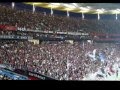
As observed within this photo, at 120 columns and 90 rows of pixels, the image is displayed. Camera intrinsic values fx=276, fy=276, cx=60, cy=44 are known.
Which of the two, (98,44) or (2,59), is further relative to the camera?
(98,44)

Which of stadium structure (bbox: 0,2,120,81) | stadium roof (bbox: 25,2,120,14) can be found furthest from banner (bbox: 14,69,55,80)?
stadium roof (bbox: 25,2,120,14)

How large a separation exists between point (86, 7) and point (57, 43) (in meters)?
0.87

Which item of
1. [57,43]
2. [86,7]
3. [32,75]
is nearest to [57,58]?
[57,43]

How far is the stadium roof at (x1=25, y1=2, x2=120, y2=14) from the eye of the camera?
198 inches

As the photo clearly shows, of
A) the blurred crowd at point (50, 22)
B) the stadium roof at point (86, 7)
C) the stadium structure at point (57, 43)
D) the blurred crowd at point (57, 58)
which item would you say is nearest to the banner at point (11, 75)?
the stadium structure at point (57, 43)

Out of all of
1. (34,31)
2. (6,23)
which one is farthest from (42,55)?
(6,23)

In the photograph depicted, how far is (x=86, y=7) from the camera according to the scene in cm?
515

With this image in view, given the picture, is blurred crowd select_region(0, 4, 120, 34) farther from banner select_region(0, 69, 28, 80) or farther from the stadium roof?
banner select_region(0, 69, 28, 80)

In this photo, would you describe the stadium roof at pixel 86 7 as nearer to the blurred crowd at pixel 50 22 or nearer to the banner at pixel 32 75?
the blurred crowd at pixel 50 22

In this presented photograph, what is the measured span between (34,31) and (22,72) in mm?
759

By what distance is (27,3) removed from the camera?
4.91 m

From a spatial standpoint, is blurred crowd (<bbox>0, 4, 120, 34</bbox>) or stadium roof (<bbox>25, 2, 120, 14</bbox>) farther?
stadium roof (<bbox>25, 2, 120, 14</bbox>)
